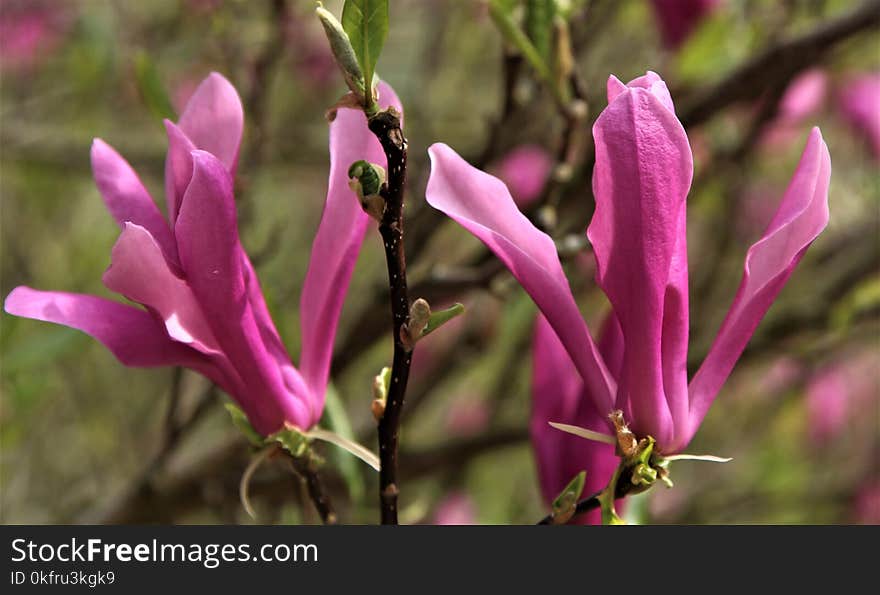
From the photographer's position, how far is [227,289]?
616 millimetres

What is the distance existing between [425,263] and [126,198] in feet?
2.16

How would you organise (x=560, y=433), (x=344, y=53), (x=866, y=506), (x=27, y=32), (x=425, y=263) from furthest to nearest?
1. (x=27, y=32)
2. (x=866, y=506)
3. (x=425, y=263)
4. (x=560, y=433)
5. (x=344, y=53)

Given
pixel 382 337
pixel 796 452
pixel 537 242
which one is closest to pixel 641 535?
pixel 537 242

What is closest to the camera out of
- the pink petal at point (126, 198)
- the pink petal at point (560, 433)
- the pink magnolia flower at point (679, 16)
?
the pink petal at point (126, 198)

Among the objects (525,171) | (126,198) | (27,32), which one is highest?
(27,32)

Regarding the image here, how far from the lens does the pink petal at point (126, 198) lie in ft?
2.08

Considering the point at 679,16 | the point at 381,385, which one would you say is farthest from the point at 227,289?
the point at 679,16

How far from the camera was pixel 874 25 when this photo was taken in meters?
0.95

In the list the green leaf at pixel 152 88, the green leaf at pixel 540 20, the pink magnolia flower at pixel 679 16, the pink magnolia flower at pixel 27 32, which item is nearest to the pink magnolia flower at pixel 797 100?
the pink magnolia flower at pixel 679 16

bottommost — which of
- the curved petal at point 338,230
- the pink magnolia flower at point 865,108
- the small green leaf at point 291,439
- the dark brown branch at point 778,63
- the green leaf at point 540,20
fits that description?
the small green leaf at point 291,439

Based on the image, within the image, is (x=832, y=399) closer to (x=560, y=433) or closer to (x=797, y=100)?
(x=797, y=100)

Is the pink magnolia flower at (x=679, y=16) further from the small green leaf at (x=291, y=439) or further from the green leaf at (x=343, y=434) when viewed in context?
the small green leaf at (x=291, y=439)

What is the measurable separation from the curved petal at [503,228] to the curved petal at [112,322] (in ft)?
0.65

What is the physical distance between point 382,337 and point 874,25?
58 cm
